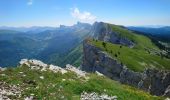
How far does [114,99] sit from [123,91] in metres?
3.83

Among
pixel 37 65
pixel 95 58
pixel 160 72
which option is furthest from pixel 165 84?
pixel 37 65

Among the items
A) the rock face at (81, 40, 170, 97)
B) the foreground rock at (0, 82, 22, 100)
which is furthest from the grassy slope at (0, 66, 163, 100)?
the rock face at (81, 40, 170, 97)

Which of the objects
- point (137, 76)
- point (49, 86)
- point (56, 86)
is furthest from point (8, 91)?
point (137, 76)

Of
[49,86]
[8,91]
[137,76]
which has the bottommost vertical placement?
[137,76]

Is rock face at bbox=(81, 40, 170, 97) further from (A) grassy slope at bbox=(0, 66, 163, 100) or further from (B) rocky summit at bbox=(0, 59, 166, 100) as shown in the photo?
(A) grassy slope at bbox=(0, 66, 163, 100)

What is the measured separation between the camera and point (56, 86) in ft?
94.2

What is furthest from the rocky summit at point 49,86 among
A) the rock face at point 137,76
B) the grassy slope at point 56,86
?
the rock face at point 137,76

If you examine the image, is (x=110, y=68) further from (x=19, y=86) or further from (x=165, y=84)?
(x=19, y=86)

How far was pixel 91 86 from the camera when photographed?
3088 cm

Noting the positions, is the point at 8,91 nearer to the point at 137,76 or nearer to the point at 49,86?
the point at 49,86

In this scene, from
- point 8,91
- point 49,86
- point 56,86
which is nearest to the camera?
point 8,91

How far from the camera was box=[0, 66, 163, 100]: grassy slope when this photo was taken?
26.5 meters

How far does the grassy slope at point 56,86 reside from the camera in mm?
26453

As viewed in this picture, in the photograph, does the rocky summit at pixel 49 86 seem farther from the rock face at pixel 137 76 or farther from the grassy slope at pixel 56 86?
the rock face at pixel 137 76
